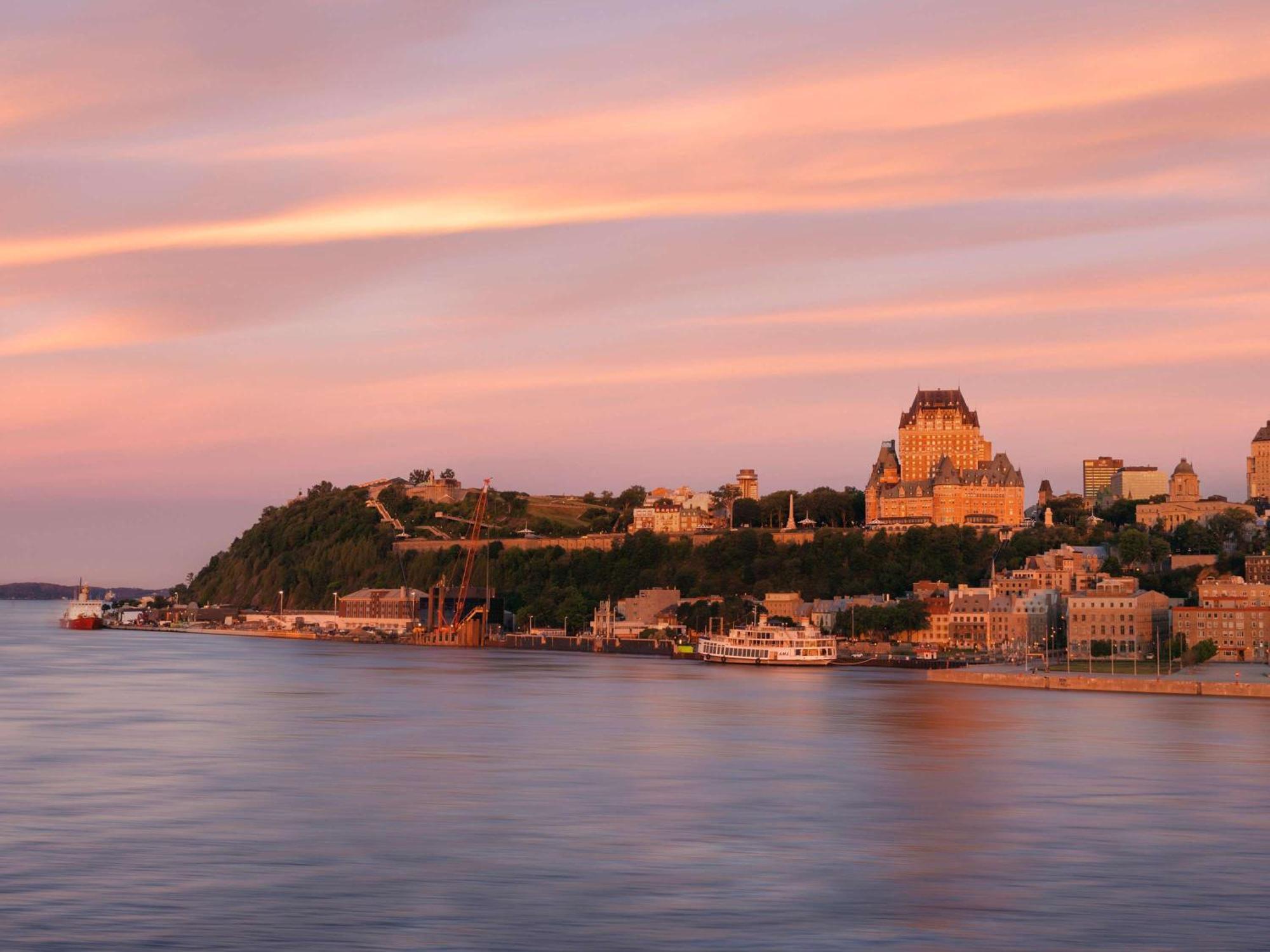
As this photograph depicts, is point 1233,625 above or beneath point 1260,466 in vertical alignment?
beneath

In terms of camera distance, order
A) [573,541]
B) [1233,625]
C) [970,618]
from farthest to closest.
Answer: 1. [573,541]
2. [970,618]
3. [1233,625]

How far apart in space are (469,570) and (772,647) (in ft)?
185

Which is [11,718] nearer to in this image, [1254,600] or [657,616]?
[1254,600]

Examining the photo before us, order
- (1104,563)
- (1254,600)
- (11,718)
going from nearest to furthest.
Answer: (11,718) → (1254,600) → (1104,563)

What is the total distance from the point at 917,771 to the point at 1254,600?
2792 inches

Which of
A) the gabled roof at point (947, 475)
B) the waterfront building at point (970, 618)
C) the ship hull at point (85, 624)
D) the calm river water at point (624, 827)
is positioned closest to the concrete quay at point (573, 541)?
the gabled roof at point (947, 475)

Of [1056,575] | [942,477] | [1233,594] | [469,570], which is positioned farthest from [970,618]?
[469,570]

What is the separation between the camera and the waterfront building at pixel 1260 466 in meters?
162

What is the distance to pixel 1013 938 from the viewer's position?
21484 millimetres

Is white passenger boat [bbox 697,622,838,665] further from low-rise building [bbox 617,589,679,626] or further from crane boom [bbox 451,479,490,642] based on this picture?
crane boom [bbox 451,479,490,642]

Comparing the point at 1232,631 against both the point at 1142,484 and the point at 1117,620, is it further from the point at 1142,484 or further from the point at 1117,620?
the point at 1142,484

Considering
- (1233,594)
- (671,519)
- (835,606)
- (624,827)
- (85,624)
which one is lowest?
(624,827)

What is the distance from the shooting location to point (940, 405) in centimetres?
16500

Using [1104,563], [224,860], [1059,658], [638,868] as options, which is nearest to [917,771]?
[638,868]
